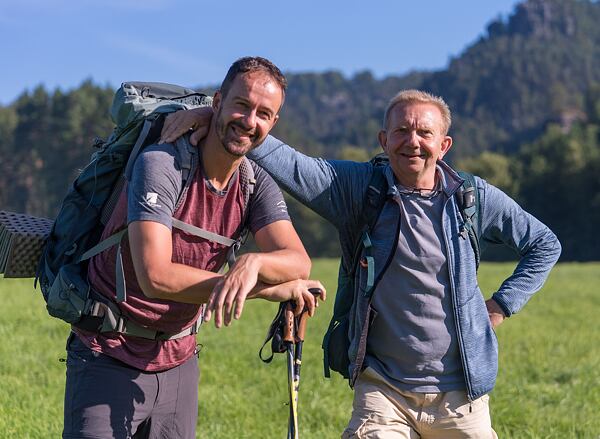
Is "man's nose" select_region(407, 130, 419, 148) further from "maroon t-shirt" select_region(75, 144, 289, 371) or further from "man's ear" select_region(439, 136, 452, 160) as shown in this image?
"maroon t-shirt" select_region(75, 144, 289, 371)

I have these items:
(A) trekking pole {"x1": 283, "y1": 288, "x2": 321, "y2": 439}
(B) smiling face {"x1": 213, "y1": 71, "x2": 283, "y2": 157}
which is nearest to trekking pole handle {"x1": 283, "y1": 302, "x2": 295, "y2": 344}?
(A) trekking pole {"x1": 283, "y1": 288, "x2": 321, "y2": 439}

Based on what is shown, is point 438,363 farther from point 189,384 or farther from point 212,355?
point 212,355

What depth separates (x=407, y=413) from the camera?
436 cm

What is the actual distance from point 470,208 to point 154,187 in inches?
62.8

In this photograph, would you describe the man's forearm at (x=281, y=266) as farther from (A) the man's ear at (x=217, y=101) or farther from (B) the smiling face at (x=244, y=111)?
(A) the man's ear at (x=217, y=101)

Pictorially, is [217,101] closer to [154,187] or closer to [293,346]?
[154,187]

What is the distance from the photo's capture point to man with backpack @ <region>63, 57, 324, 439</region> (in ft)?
11.7

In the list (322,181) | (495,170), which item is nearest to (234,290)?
(322,181)

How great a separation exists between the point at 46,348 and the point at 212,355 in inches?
77.4

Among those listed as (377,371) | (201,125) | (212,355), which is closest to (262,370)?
(212,355)

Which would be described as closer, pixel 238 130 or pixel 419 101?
pixel 238 130

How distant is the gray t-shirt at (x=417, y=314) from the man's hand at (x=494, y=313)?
47cm

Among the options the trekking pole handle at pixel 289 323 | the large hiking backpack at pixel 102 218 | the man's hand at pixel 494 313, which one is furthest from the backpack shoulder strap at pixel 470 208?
the large hiking backpack at pixel 102 218

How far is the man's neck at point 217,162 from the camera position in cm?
377
